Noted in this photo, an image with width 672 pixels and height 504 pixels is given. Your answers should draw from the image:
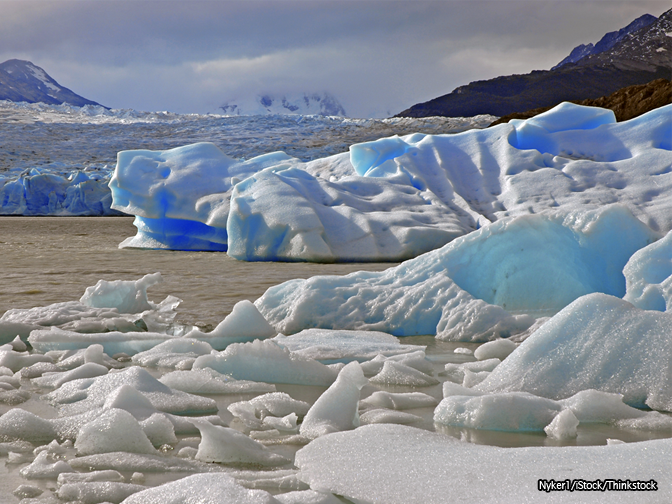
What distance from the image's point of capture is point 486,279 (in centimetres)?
407

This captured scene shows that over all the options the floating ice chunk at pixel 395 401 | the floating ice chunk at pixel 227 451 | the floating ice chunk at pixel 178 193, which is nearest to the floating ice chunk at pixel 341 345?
the floating ice chunk at pixel 395 401

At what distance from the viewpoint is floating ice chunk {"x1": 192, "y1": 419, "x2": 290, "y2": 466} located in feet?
5.29

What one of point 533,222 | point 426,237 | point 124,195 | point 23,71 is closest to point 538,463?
point 533,222

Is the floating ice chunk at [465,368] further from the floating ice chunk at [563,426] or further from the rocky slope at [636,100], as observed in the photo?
the rocky slope at [636,100]

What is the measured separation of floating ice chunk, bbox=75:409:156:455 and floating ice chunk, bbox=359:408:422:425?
0.66 metres

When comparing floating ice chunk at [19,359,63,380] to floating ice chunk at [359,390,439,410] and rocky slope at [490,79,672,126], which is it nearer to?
floating ice chunk at [359,390,439,410]

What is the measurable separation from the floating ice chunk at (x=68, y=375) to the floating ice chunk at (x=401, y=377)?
43.7 inches

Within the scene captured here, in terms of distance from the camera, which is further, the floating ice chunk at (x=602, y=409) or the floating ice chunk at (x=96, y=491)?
the floating ice chunk at (x=602, y=409)

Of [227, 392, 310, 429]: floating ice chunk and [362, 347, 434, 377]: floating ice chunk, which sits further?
[362, 347, 434, 377]: floating ice chunk

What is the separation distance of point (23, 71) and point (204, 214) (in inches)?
5191

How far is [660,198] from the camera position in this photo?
25.0ft

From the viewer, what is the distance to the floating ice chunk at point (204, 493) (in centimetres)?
124

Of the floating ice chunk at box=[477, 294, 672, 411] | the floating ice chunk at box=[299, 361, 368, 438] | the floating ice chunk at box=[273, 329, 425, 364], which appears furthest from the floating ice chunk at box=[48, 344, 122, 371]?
the floating ice chunk at box=[477, 294, 672, 411]

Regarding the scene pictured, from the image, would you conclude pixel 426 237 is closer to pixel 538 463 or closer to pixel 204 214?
pixel 204 214
